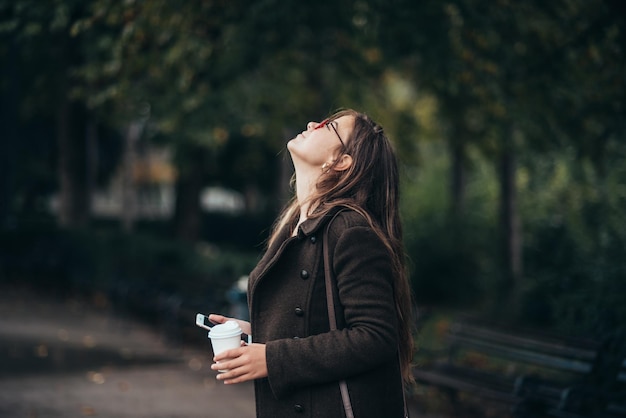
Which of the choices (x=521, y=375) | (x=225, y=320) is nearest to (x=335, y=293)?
(x=225, y=320)

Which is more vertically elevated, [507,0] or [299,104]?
[299,104]

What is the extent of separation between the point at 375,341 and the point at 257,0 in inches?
246

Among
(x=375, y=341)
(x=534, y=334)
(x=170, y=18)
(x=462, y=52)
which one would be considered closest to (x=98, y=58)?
(x=170, y=18)

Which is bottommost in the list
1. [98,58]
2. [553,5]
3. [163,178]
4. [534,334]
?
[534,334]

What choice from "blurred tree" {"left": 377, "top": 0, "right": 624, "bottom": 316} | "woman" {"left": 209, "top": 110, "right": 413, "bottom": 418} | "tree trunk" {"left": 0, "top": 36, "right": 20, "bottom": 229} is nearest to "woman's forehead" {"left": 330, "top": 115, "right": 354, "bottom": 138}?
"woman" {"left": 209, "top": 110, "right": 413, "bottom": 418}

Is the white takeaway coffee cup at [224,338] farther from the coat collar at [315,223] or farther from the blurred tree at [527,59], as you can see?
the blurred tree at [527,59]

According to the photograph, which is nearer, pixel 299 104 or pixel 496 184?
pixel 299 104

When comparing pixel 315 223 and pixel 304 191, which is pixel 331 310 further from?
pixel 304 191

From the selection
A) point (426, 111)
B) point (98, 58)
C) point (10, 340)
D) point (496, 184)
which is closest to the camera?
point (10, 340)

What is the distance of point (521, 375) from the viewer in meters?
5.93

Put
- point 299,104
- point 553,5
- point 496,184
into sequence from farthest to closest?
point 496,184
point 299,104
point 553,5

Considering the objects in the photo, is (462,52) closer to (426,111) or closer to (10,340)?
(10,340)

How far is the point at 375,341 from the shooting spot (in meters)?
2.42

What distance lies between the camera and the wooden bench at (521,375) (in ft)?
17.6
